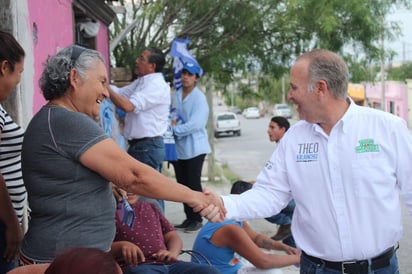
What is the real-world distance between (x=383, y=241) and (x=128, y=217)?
4.83ft

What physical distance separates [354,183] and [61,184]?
4.19 ft

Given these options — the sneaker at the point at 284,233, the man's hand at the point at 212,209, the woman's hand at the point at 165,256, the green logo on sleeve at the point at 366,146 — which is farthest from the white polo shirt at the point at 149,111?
the green logo on sleeve at the point at 366,146

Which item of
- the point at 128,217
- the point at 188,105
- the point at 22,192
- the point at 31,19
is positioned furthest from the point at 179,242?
the point at 188,105

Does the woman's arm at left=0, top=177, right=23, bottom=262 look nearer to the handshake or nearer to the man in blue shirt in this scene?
the handshake

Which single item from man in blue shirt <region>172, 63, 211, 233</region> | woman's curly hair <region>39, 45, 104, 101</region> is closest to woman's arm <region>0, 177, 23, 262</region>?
woman's curly hair <region>39, 45, 104, 101</region>

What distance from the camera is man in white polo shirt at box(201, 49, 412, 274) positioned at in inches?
102

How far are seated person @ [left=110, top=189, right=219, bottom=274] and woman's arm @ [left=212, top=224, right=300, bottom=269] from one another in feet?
0.87

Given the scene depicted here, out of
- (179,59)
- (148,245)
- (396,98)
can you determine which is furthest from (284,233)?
(396,98)

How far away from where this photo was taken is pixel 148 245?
3422 millimetres

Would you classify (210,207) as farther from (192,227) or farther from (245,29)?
(245,29)

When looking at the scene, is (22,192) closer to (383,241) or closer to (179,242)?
(179,242)

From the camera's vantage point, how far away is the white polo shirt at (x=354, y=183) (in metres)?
2.58

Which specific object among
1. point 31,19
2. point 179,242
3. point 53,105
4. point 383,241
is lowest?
point 179,242

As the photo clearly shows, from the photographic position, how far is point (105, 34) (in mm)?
7867
